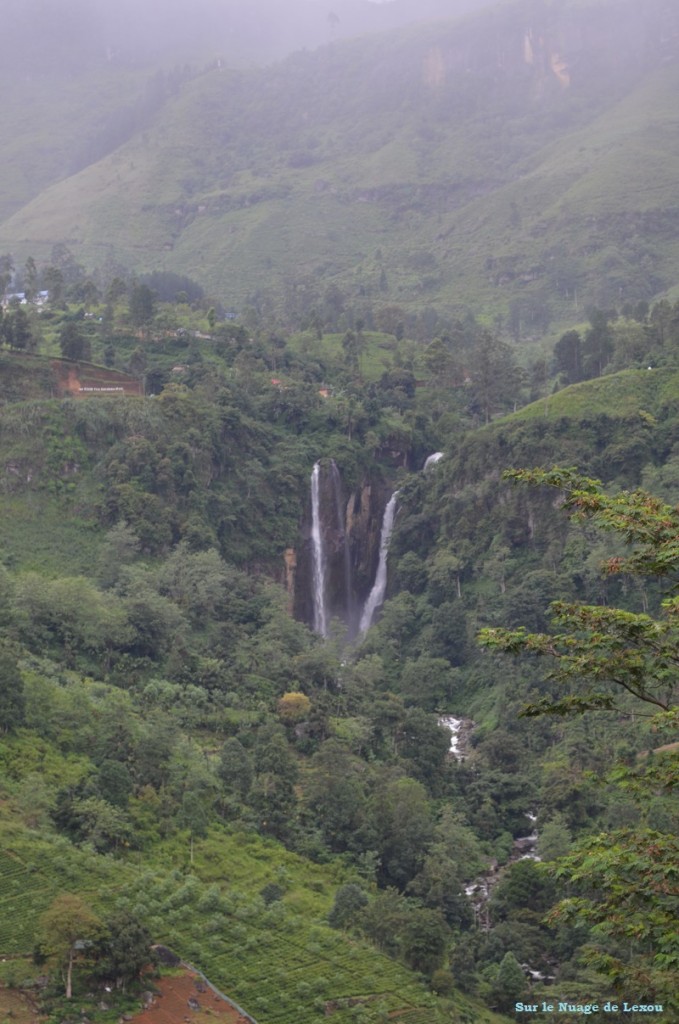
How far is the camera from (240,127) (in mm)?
164875

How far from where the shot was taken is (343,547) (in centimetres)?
6175

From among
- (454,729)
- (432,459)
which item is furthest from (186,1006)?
(432,459)

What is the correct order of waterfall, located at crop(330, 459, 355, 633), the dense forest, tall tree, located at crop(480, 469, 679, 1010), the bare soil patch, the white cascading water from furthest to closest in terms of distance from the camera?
waterfall, located at crop(330, 459, 355, 633) < the white cascading water < the bare soil patch < the dense forest < tall tree, located at crop(480, 469, 679, 1010)

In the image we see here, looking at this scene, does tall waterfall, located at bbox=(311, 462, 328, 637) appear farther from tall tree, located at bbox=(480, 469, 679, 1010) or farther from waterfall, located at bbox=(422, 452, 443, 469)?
tall tree, located at bbox=(480, 469, 679, 1010)

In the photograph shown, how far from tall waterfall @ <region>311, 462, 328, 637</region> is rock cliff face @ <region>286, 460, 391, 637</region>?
16 centimetres

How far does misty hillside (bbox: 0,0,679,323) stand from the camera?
11506 centimetres

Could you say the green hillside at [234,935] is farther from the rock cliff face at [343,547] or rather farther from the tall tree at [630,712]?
the rock cliff face at [343,547]

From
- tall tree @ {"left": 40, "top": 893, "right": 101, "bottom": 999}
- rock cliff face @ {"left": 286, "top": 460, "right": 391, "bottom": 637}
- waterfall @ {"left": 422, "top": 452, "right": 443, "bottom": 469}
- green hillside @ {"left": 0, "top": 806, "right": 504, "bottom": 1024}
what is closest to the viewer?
tall tree @ {"left": 40, "top": 893, "right": 101, "bottom": 999}

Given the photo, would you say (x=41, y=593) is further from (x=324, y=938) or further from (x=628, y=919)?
(x=628, y=919)

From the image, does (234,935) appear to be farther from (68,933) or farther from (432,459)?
(432,459)

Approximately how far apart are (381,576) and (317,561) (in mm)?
2898

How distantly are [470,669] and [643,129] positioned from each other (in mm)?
96447

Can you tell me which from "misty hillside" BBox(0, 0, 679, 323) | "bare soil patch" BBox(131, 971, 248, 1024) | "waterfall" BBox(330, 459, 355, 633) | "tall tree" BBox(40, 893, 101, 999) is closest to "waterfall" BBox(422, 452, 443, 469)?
"waterfall" BBox(330, 459, 355, 633)

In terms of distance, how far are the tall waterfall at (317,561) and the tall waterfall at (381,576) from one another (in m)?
1.75
